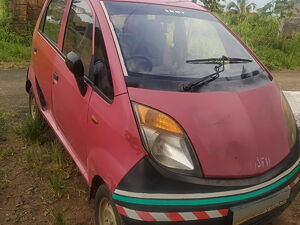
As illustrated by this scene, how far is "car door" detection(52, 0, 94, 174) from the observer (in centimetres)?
277

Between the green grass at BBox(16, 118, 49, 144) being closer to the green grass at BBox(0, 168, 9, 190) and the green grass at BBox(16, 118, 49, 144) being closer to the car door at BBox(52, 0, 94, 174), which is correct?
the green grass at BBox(0, 168, 9, 190)

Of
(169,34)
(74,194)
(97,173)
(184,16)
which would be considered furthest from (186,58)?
(74,194)

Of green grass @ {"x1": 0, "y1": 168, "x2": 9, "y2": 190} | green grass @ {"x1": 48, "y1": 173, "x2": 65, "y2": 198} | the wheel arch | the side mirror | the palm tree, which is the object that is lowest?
green grass @ {"x1": 0, "y1": 168, "x2": 9, "y2": 190}

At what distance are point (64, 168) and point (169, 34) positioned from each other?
Answer: 1680 millimetres

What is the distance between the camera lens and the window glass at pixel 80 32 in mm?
2848

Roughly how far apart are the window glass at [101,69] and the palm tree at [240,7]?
11.5 metres

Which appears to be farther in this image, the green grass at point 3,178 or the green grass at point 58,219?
the green grass at point 3,178

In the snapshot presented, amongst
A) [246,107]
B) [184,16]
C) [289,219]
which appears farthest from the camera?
[184,16]

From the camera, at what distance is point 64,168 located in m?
3.58

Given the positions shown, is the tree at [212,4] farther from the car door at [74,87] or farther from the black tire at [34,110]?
the car door at [74,87]

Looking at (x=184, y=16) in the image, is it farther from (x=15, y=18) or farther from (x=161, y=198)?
(x=15, y=18)

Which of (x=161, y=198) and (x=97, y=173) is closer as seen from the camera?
(x=161, y=198)

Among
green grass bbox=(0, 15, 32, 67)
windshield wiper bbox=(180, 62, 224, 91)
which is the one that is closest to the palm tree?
green grass bbox=(0, 15, 32, 67)

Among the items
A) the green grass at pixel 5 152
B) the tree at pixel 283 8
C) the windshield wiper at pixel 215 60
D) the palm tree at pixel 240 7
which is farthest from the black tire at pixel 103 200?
the palm tree at pixel 240 7
